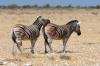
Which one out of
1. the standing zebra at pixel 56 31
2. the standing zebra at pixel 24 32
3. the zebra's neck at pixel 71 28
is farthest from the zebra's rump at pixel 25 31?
the zebra's neck at pixel 71 28

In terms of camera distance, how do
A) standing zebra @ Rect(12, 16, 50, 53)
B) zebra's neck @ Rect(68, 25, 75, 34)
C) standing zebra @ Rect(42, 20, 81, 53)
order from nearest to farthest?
standing zebra @ Rect(12, 16, 50, 53), standing zebra @ Rect(42, 20, 81, 53), zebra's neck @ Rect(68, 25, 75, 34)

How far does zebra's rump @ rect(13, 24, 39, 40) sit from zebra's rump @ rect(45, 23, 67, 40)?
1.63 feet

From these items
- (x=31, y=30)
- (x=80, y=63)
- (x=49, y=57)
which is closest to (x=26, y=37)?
(x=31, y=30)

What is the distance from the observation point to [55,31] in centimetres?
1983

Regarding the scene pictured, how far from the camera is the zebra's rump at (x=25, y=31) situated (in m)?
18.3

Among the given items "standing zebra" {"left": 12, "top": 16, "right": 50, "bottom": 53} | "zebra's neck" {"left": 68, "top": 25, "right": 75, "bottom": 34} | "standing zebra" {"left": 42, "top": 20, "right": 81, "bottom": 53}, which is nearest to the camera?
"standing zebra" {"left": 12, "top": 16, "right": 50, "bottom": 53}

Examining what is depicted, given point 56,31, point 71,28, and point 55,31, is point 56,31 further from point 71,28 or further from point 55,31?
point 71,28

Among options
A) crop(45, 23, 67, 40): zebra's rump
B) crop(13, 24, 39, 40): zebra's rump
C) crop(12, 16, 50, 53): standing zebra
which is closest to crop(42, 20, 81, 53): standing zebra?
crop(45, 23, 67, 40): zebra's rump

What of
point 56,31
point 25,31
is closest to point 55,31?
point 56,31

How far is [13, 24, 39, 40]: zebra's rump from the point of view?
18.3 metres

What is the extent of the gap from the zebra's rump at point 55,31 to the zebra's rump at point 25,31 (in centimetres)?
50

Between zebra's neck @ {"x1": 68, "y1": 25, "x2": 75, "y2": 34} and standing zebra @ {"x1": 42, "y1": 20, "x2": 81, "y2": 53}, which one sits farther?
zebra's neck @ {"x1": 68, "y1": 25, "x2": 75, "y2": 34}

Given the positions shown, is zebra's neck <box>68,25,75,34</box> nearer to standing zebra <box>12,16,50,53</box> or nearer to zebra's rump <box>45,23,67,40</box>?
zebra's rump <box>45,23,67,40</box>

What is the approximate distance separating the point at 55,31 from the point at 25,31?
172 centimetres
